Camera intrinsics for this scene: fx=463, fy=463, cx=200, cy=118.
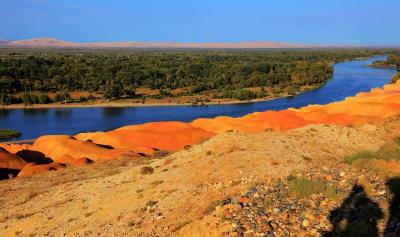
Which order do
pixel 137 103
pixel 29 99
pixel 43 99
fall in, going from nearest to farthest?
1. pixel 29 99
2. pixel 43 99
3. pixel 137 103

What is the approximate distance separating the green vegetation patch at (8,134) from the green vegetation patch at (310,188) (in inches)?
1847

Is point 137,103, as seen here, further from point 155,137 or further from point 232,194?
point 232,194

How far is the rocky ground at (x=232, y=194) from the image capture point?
34.3 ft

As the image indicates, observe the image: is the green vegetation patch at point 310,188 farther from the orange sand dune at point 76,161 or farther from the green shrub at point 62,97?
the green shrub at point 62,97

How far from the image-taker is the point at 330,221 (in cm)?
1016

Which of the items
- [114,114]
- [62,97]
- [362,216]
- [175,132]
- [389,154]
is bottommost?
[114,114]

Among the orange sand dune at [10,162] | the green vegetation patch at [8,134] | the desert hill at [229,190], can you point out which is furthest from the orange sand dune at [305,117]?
the green vegetation patch at [8,134]

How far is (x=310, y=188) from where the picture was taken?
1180 cm

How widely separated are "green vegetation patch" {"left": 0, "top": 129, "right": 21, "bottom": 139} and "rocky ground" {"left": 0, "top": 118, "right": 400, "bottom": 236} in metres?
33.7

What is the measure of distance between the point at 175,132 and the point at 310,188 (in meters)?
26.9

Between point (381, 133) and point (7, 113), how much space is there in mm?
59784

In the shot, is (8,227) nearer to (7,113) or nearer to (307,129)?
(307,129)

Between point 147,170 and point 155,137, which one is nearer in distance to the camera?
point 147,170

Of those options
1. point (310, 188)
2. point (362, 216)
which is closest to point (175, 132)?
point (310, 188)
